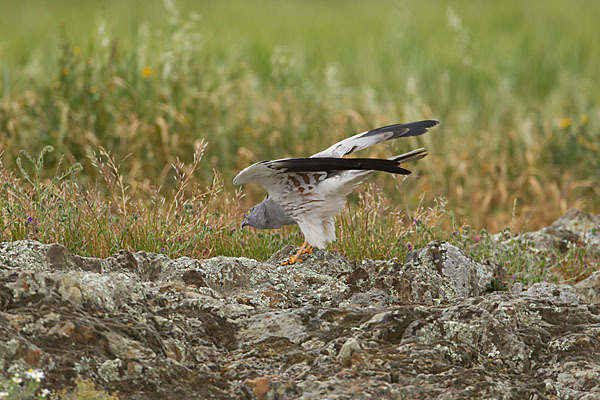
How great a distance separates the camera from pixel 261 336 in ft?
9.48

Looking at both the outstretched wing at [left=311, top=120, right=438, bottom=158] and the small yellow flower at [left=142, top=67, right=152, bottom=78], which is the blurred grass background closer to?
the small yellow flower at [left=142, top=67, right=152, bottom=78]

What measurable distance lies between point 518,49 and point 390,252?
23.8 feet

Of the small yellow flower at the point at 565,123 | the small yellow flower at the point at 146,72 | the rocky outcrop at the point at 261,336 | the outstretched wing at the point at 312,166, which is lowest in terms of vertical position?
the rocky outcrop at the point at 261,336

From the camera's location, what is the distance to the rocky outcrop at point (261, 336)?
99.2 inches

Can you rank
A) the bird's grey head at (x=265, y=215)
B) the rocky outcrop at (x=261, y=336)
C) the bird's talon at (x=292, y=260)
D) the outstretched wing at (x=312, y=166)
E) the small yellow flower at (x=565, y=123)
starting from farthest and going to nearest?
the small yellow flower at (x=565, y=123) → the bird's grey head at (x=265, y=215) → the bird's talon at (x=292, y=260) → the outstretched wing at (x=312, y=166) → the rocky outcrop at (x=261, y=336)

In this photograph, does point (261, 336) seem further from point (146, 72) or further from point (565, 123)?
point (565, 123)

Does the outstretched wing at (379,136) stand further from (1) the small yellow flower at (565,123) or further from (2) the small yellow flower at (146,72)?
(1) the small yellow flower at (565,123)

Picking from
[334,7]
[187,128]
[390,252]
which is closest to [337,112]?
[187,128]

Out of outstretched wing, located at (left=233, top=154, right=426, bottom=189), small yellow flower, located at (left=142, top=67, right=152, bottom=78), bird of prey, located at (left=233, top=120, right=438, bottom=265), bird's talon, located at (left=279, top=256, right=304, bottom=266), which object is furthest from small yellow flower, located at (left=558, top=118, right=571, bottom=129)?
bird's talon, located at (left=279, top=256, right=304, bottom=266)

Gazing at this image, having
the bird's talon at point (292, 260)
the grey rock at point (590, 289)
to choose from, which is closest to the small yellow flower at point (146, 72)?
the bird's talon at point (292, 260)

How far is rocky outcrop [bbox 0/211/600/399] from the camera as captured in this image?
2.52 meters

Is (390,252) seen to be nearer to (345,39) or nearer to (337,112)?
(337,112)

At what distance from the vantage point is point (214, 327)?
293 cm

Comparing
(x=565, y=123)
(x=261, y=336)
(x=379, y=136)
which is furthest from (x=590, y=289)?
(x=565, y=123)
